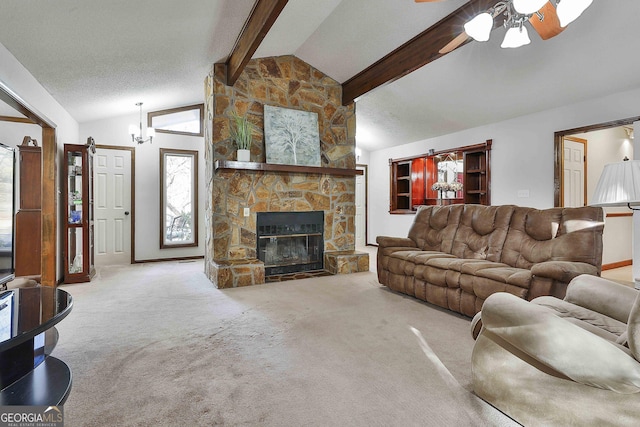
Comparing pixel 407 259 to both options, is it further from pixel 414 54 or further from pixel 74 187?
pixel 74 187

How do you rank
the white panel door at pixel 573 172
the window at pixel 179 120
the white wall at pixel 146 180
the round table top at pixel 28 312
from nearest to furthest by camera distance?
the round table top at pixel 28 312
the white panel door at pixel 573 172
the white wall at pixel 146 180
the window at pixel 179 120

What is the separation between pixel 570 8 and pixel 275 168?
3.42 metres

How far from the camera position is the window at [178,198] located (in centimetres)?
616

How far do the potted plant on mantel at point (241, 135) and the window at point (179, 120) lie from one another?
2.04 meters

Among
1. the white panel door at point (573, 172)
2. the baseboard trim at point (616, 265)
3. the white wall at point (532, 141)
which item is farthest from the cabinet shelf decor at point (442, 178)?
the baseboard trim at point (616, 265)

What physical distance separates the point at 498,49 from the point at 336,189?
107 inches

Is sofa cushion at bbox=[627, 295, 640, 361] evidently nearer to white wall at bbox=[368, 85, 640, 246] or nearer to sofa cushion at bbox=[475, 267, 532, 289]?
sofa cushion at bbox=[475, 267, 532, 289]

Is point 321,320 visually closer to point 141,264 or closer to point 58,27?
point 58,27

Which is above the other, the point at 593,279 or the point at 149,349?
the point at 593,279

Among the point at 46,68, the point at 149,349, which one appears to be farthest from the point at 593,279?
the point at 46,68

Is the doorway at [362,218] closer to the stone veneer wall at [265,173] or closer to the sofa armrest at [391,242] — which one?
the stone veneer wall at [265,173]

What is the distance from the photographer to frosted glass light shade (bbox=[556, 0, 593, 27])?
1889 mm

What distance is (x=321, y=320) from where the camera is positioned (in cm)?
302

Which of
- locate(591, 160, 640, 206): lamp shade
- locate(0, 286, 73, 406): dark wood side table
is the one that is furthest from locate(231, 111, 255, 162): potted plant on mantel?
locate(591, 160, 640, 206): lamp shade
